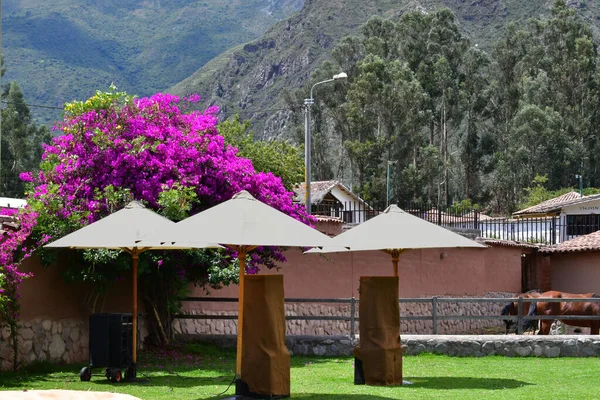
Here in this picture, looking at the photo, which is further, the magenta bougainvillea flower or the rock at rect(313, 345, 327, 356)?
the rock at rect(313, 345, 327, 356)

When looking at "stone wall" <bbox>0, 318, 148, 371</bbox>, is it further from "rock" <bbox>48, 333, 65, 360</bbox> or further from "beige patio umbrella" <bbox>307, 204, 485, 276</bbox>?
"beige patio umbrella" <bbox>307, 204, 485, 276</bbox>

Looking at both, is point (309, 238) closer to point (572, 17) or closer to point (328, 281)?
point (328, 281)

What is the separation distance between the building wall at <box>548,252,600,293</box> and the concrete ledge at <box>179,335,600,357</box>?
15561 mm

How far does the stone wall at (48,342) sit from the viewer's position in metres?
14.4

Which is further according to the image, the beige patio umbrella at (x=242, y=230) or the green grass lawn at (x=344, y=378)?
the green grass lawn at (x=344, y=378)

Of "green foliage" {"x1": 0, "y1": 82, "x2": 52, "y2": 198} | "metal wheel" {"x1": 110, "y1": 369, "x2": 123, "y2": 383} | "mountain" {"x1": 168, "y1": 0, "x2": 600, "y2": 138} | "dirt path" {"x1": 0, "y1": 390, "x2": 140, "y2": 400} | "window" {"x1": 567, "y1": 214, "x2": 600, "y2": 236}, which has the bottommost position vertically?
"metal wheel" {"x1": 110, "y1": 369, "x2": 123, "y2": 383}

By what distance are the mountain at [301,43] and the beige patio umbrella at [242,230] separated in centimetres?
9411

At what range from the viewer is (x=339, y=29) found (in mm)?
118125

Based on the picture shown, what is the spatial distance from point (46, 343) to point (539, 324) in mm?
11786

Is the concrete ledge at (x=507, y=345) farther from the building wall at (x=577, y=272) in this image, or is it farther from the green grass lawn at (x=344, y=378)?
the building wall at (x=577, y=272)

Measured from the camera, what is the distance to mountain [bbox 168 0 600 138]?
11231 centimetres

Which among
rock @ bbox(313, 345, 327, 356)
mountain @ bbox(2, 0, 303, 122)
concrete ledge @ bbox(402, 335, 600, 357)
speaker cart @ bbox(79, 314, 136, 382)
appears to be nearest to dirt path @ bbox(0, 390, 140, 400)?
speaker cart @ bbox(79, 314, 136, 382)

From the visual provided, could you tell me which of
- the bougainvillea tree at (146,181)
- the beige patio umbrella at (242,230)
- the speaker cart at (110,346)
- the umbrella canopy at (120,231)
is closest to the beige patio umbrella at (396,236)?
the beige patio umbrella at (242,230)

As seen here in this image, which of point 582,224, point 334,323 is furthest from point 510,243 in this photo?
point 334,323
